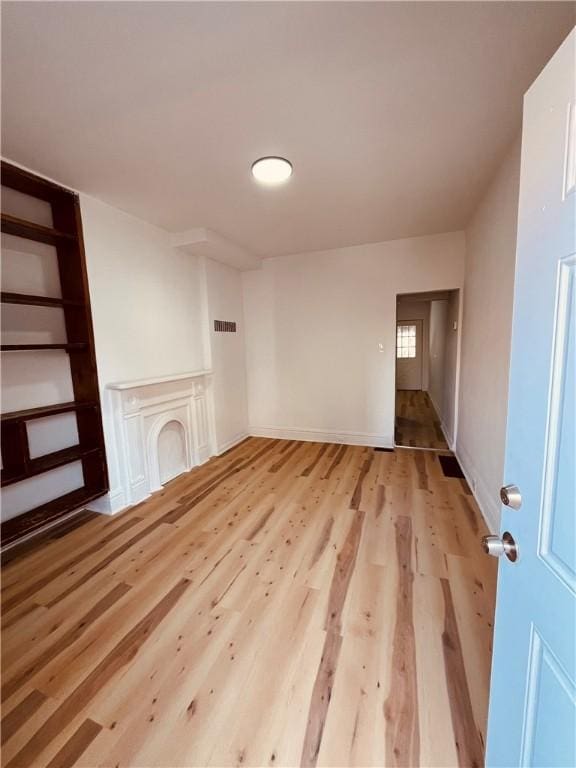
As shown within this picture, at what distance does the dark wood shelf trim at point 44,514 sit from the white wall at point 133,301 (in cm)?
23

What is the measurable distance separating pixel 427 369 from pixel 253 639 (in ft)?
26.2

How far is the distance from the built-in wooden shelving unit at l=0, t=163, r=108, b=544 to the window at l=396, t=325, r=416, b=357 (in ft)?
25.0

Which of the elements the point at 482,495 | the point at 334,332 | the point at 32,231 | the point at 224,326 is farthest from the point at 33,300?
the point at 482,495

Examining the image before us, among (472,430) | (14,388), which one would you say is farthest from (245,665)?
(472,430)

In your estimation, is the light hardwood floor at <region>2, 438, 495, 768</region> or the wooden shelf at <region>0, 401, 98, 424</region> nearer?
the light hardwood floor at <region>2, 438, 495, 768</region>

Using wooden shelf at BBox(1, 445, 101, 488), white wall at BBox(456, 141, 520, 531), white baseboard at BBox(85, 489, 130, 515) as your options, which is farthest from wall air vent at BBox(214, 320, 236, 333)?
white wall at BBox(456, 141, 520, 531)

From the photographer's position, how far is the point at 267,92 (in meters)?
1.51

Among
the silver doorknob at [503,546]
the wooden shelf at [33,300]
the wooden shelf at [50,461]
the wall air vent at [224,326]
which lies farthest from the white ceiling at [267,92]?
the wooden shelf at [50,461]

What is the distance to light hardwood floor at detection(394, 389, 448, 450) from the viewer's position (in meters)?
4.24

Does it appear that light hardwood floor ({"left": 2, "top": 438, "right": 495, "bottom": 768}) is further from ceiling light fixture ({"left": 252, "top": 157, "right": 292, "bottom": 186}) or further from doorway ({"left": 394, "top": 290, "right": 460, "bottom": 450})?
ceiling light fixture ({"left": 252, "top": 157, "right": 292, "bottom": 186})

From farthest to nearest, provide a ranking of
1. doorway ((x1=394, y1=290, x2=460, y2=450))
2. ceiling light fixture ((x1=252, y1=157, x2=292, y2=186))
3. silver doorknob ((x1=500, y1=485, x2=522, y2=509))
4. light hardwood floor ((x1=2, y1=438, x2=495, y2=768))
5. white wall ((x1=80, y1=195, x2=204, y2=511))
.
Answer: doorway ((x1=394, y1=290, x2=460, y2=450)) < white wall ((x1=80, y1=195, x2=204, y2=511)) < ceiling light fixture ((x1=252, y1=157, x2=292, y2=186)) < light hardwood floor ((x1=2, y1=438, x2=495, y2=768)) < silver doorknob ((x1=500, y1=485, x2=522, y2=509))

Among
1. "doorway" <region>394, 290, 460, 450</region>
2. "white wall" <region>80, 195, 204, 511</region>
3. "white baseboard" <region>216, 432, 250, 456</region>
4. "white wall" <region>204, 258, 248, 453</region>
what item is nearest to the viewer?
"white wall" <region>80, 195, 204, 511</region>

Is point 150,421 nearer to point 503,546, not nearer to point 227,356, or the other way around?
point 227,356

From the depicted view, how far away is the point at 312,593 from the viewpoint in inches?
67.6
